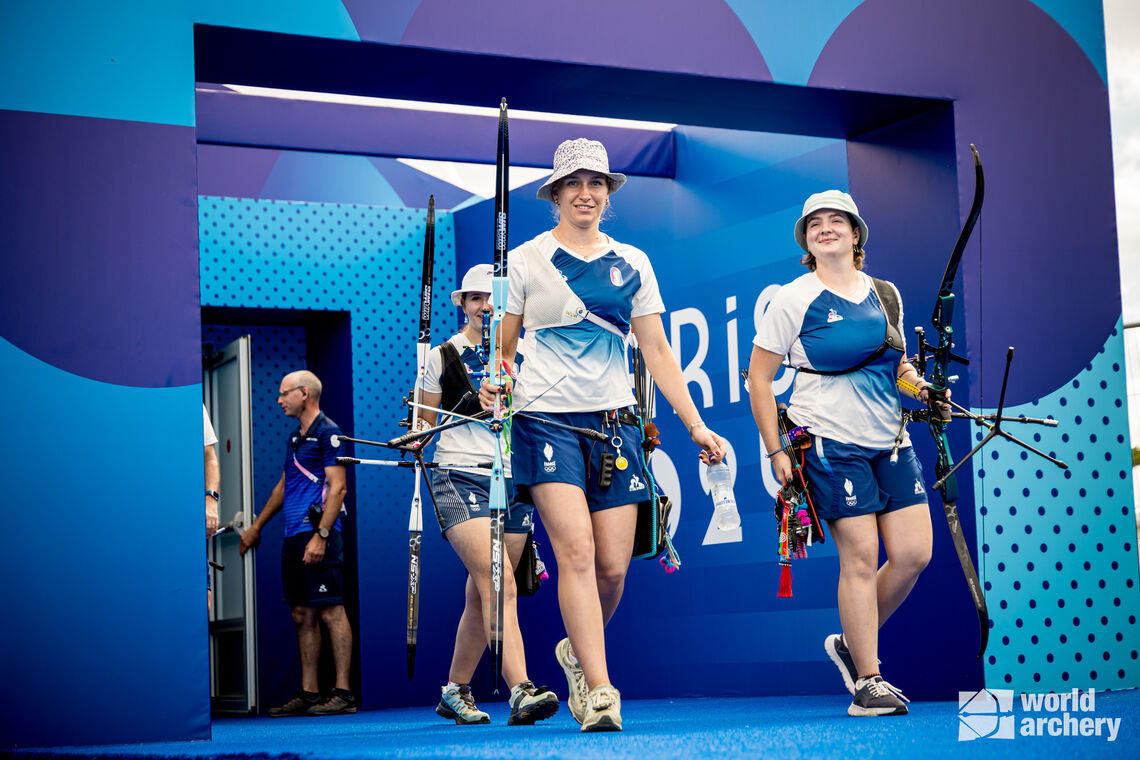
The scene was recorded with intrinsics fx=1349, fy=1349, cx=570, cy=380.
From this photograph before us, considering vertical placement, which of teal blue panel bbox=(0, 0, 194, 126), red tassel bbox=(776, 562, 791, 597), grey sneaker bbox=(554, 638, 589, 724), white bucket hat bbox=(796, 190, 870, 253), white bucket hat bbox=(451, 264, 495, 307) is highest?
teal blue panel bbox=(0, 0, 194, 126)


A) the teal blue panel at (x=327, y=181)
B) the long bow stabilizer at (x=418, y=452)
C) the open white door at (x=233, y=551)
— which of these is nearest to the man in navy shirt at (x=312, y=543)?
the open white door at (x=233, y=551)

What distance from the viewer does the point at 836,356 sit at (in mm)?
4684

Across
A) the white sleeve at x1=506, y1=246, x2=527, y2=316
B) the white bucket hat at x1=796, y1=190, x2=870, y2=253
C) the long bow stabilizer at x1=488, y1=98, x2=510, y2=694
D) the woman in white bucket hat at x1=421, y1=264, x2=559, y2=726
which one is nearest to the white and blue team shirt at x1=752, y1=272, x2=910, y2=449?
the white bucket hat at x1=796, y1=190, x2=870, y2=253

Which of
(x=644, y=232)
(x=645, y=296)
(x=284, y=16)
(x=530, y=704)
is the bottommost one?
(x=530, y=704)

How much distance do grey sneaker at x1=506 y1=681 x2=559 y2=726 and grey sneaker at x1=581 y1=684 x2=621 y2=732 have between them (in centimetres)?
79

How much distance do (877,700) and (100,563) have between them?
2.63 m

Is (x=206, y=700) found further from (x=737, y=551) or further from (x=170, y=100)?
(x=737, y=551)

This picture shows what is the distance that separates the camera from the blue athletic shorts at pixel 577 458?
4.23m

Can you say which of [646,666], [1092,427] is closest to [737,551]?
[646,666]

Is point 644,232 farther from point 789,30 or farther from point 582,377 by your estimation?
point 582,377

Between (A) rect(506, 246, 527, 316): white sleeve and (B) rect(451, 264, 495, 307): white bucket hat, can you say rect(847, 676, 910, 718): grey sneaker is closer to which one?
(A) rect(506, 246, 527, 316): white sleeve

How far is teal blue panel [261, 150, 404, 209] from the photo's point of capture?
9.09 m

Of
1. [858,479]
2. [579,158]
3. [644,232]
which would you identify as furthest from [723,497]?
[644,232]

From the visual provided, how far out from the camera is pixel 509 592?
213 inches
